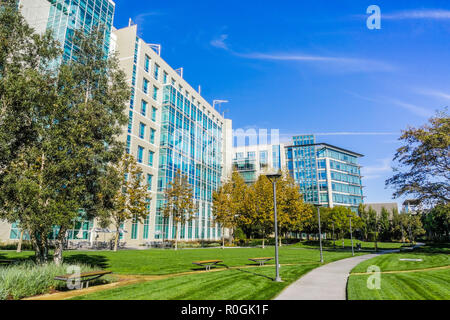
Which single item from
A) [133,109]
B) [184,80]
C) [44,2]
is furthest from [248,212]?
[44,2]

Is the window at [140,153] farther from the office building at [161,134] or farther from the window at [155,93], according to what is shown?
the window at [155,93]

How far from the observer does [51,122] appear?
12.1 metres

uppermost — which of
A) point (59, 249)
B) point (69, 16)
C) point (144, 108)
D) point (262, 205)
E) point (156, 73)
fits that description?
point (156, 73)

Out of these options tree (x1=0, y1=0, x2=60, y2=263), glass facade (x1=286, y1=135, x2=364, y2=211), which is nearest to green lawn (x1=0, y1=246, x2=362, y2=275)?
tree (x1=0, y1=0, x2=60, y2=263)

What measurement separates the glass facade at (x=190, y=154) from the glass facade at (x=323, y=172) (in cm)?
4237

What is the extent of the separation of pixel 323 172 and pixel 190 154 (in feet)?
200

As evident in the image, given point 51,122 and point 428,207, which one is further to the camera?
point 428,207

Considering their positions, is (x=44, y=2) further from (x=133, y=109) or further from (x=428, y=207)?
(x=428, y=207)

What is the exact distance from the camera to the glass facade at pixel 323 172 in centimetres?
9900

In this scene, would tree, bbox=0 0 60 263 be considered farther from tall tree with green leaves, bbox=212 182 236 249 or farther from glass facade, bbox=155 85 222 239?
tall tree with green leaves, bbox=212 182 236 249

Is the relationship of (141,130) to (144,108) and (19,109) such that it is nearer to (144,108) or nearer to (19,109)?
(144,108)

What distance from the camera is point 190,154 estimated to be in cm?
5694

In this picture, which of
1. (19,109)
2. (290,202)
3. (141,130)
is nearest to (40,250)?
(19,109)
